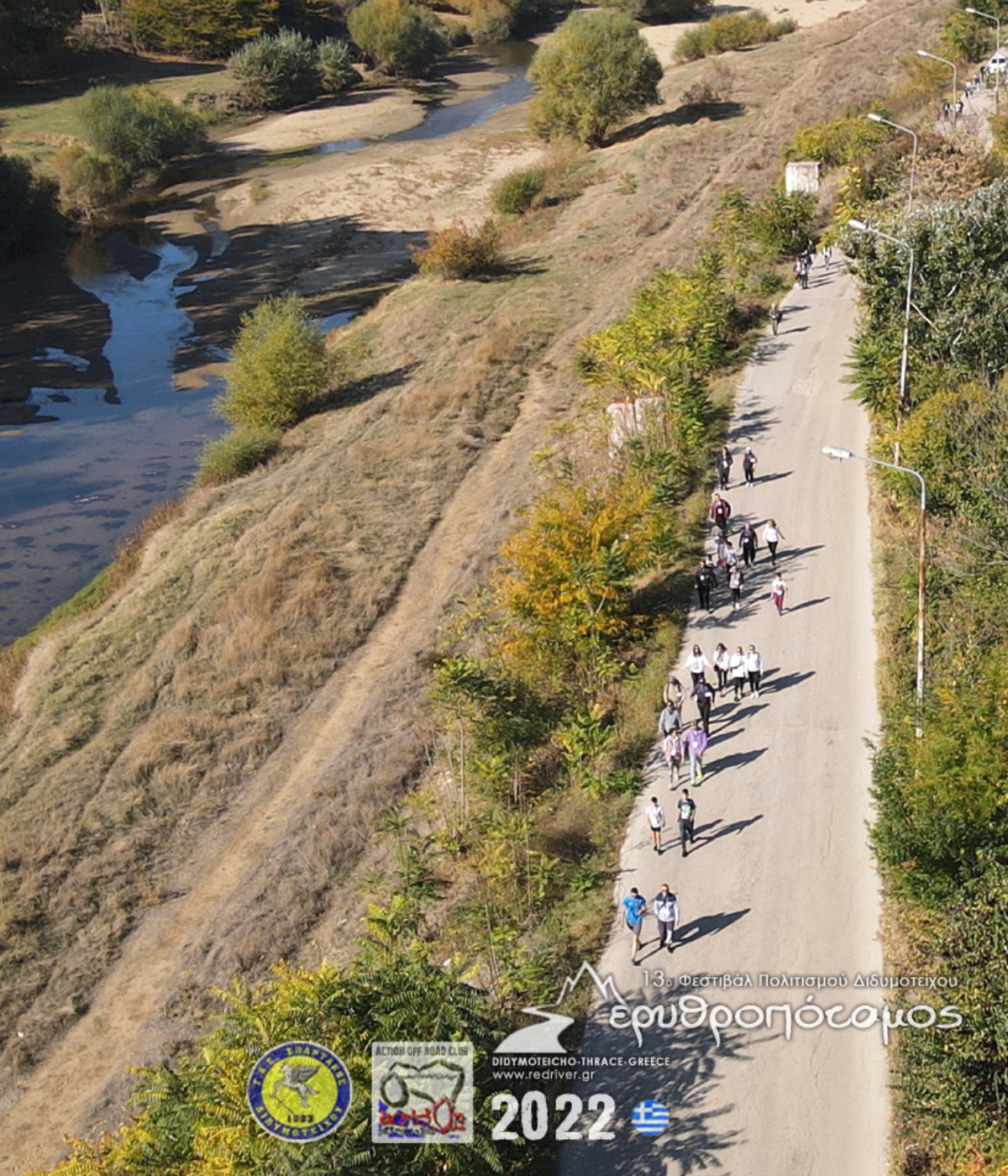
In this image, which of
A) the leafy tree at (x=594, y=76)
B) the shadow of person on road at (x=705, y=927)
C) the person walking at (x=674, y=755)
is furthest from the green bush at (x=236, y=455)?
the leafy tree at (x=594, y=76)

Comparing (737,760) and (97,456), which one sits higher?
(97,456)

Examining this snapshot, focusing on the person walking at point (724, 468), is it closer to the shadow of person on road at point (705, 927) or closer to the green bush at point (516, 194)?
the shadow of person on road at point (705, 927)

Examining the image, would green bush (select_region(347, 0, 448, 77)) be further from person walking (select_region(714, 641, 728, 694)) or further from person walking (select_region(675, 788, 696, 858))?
person walking (select_region(675, 788, 696, 858))

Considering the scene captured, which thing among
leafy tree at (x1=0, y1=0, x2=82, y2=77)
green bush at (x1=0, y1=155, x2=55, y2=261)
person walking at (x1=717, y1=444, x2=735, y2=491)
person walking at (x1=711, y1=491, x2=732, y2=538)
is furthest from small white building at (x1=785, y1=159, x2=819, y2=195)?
leafy tree at (x1=0, y1=0, x2=82, y2=77)

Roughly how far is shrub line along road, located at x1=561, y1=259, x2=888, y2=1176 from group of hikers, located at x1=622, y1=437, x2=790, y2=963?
267mm

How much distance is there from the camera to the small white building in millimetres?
52344

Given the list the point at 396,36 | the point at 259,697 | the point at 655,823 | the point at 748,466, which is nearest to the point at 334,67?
the point at 396,36

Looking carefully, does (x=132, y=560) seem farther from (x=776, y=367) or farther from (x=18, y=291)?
(x=18, y=291)

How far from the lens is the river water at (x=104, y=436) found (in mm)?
41531

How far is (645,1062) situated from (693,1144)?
1.49 metres

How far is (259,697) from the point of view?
31328mm

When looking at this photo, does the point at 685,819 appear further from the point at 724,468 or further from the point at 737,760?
the point at 724,468

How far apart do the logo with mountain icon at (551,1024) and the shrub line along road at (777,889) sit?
0.66 ft

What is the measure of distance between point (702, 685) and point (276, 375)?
2803 centimetres
